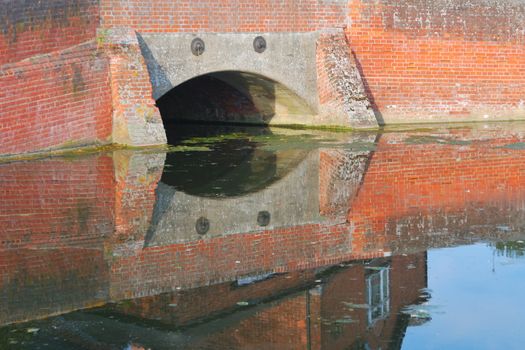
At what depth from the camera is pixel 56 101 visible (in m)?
15.1

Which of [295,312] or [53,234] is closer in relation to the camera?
Answer: [295,312]

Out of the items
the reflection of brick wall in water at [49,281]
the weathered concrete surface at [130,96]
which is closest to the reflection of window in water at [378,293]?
the reflection of brick wall in water at [49,281]

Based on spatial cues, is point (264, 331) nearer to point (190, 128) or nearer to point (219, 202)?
point (219, 202)

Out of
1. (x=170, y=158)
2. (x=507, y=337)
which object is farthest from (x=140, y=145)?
(x=507, y=337)

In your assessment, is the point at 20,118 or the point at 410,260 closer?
the point at 410,260

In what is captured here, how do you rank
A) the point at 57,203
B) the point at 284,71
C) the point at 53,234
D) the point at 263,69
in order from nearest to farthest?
→ the point at 53,234 → the point at 57,203 → the point at 263,69 → the point at 284,71

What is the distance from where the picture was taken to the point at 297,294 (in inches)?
291

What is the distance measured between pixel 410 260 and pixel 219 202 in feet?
10.8

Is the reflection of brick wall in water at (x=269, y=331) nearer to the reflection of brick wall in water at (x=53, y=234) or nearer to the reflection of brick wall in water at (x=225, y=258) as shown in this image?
the reflection of brick wall in water at (x=225, y=258)

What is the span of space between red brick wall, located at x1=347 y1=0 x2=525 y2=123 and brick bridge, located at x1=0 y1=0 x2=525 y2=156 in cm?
2

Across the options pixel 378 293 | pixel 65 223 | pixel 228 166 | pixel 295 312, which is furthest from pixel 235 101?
pixel 295 312

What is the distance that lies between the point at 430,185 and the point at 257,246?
3738 mm

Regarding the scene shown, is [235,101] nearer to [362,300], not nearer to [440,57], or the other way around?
[440,57]

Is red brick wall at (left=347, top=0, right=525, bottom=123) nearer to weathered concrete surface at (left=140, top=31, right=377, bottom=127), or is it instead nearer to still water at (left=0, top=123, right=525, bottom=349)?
weathered concrete surface at (left=140, top=31, right=377, bottom=127)
